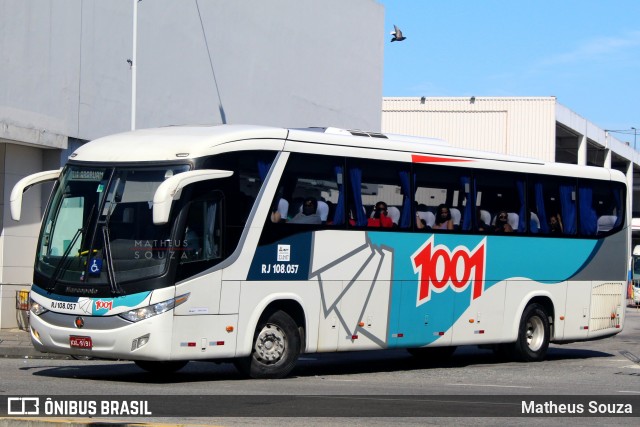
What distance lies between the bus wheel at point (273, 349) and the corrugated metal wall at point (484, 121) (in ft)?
134

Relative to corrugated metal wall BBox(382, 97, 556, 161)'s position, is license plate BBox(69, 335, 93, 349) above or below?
below

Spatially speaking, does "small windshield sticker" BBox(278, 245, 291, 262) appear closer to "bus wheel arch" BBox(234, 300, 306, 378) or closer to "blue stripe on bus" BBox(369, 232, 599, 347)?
"bus wheel arch" BBox(234, 300, 306, 378)

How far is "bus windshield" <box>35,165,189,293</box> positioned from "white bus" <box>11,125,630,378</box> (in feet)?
0.07

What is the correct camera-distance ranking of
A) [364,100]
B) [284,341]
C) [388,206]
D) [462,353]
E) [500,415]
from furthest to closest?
1. [364,100]
2. [462,353]
3. [388,206]
4. [284,341]
5. [500,415]

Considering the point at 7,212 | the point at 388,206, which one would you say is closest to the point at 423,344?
the point at 388,206

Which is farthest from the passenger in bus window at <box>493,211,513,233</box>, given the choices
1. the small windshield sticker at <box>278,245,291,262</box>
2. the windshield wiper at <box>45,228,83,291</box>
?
the windshield wiper at <box>45,228,83,291</box>

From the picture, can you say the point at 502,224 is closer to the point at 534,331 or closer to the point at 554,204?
the point at 554,204

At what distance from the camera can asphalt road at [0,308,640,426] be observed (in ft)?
39.3

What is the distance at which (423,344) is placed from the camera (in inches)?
728

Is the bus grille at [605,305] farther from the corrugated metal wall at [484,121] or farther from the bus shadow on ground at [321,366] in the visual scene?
the corrugated metal wall at [484,121]

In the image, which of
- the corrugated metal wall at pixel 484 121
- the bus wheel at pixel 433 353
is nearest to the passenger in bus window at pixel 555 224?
the bus wheel at pixel 433 353

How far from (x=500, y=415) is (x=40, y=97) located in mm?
15728

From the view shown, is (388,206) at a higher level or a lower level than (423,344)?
higher

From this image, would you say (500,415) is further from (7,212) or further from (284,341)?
(7,212)
